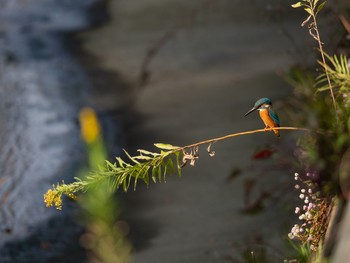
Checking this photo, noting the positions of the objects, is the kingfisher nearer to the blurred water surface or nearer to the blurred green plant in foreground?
the blurred green plant in foreground

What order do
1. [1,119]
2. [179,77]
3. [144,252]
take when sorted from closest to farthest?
[144,252], [1,119], [179,77]

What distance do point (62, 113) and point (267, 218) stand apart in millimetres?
2794

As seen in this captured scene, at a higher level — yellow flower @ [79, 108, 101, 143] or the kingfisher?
yellow flower @ [79, 108, 101, 143]

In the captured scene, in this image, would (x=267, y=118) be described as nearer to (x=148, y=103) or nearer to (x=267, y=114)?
(x=267, y=114)

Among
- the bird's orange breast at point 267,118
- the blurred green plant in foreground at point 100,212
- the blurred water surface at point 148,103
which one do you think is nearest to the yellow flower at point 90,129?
the blurred green plant in foreground at point 100,212

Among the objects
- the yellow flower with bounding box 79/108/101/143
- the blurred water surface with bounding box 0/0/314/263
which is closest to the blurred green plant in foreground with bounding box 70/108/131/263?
the yellow flower with bounding box 79/108/101/143

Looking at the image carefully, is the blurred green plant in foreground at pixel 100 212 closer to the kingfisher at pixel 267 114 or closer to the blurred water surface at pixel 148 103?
the kingfisher at pixel 267 114

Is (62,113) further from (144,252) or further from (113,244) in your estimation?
(113,244)

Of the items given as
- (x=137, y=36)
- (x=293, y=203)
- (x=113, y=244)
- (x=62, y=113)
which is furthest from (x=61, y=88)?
(x=113, y=244)

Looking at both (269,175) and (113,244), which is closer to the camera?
(113,244)

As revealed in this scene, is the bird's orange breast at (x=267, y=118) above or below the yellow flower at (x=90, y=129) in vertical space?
below

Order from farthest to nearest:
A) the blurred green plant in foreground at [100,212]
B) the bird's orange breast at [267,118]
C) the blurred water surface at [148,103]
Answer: the blurred water surface at [148,103], the bird's orange breast at [267,118], the blurred green plant in foreground at [100,212]

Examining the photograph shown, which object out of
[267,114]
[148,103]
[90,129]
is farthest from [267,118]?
[148,103]

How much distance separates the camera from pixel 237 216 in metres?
5.40
